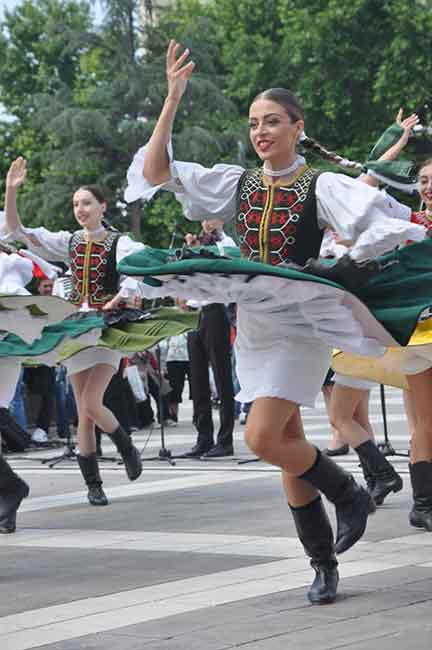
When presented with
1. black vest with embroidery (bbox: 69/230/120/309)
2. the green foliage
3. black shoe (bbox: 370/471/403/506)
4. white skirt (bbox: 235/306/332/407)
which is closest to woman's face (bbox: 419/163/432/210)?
black shoe (bbox: 370/471/403/506)

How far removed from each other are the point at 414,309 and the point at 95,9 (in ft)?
128

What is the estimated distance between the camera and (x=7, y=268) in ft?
32.8

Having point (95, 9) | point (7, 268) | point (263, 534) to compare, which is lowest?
point (263, 534)

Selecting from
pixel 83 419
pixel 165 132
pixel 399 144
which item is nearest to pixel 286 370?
pixel 165 132

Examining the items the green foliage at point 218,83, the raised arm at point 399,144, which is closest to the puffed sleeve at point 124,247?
the raised arm at point 399,144

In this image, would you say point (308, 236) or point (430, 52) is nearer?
point (308, 236)

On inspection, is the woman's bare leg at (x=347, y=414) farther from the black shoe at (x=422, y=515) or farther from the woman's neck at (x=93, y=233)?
the woman's neck at (x=93, y=233)

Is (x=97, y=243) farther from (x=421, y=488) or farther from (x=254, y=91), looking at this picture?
(x=254, y=91)

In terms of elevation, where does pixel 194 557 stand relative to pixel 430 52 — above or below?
below

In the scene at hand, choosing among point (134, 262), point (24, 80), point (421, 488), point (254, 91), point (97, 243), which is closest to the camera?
point (134, 262)

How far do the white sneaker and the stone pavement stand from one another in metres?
5.17

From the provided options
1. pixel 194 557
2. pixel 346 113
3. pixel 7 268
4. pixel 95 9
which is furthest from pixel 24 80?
pixel 194 557

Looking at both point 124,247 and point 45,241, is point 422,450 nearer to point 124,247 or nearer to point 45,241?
point 124,247

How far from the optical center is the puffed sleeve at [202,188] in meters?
6.20
